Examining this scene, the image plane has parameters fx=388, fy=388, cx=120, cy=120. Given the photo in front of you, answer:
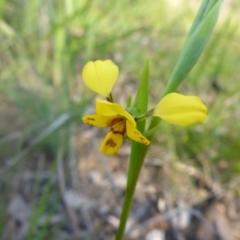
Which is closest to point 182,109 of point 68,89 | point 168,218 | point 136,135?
point 136,135

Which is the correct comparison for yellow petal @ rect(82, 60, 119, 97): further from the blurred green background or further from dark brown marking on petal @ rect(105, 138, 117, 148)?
the blurred green background

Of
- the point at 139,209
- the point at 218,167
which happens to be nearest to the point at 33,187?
the point at 139,209

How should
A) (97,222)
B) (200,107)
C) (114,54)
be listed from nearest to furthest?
1. (200,107)
2. (97,222)
3. (114,54)

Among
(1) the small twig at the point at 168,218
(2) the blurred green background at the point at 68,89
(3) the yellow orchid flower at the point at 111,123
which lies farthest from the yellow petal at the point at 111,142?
(1) the small twig at the point at 168,218

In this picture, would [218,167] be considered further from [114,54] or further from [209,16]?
[209,16]

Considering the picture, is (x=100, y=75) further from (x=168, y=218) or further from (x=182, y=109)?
(x=168, y=218)

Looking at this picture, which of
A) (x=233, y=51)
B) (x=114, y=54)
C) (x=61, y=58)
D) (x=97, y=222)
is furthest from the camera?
(x=233, y=51)

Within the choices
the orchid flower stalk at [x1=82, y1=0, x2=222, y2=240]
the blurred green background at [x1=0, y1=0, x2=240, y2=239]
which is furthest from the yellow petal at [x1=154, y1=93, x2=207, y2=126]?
the blurred green background at [x1=0, y1=0, x2=240, y2=239]
